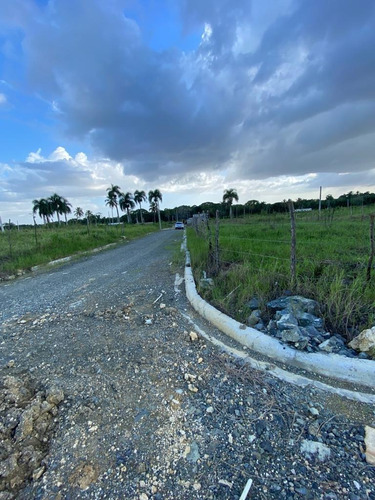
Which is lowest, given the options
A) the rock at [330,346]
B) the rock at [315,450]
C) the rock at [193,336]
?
the rock at [315,450]

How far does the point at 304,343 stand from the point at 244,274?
6.30ft

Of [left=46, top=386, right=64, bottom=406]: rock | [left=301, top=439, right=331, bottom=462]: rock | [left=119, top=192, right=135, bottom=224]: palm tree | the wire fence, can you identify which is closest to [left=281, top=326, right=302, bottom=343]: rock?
[left=301, top=439, right=331, bottom=462]: rock

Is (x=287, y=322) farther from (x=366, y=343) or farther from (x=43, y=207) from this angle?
(x=43, y=207)

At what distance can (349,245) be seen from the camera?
18.5 ft

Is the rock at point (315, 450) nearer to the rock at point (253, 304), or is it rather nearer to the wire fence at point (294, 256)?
the rock at point (253, 304)

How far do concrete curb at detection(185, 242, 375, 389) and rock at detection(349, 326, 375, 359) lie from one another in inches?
7.7

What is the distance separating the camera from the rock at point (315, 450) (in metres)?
1.50

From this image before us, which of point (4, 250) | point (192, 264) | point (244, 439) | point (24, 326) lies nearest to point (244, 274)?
point (192, 264)

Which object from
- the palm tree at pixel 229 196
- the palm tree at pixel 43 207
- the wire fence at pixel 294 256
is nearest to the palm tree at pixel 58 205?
the palm tree at pixel 43 207

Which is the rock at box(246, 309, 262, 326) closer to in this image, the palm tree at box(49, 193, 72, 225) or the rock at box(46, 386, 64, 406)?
the rock at box(46, 386, 64, 406)

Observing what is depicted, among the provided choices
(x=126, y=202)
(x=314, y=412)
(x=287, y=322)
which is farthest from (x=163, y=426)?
(x=126, y=202)

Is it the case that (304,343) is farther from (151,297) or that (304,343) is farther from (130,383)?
(151,297)

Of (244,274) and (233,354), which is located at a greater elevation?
(244,274)

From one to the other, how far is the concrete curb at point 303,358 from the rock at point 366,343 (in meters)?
0.19
